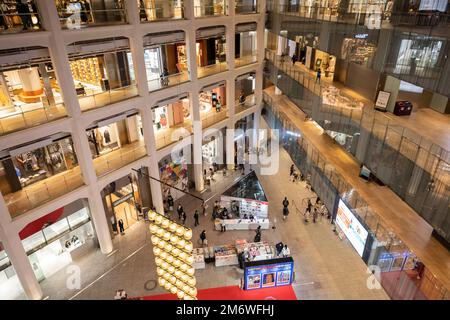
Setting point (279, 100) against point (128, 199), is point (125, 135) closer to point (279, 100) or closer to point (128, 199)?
point (128, 199)

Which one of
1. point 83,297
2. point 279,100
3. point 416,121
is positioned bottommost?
point 83,297

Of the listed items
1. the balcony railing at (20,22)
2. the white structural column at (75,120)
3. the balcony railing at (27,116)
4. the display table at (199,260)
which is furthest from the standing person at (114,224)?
the balcony railing at (20,22)

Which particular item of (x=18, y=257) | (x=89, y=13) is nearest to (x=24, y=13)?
(x=89, y=13)

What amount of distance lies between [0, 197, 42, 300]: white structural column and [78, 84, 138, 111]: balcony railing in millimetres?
5129

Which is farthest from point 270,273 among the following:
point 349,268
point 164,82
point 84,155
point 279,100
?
point 279,100

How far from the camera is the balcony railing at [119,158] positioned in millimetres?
15359

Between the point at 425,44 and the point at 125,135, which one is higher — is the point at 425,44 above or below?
above

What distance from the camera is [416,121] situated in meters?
11.7

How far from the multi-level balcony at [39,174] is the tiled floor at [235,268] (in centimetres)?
424

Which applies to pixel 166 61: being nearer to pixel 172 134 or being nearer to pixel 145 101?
pixel 145 101

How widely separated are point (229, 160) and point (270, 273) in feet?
36.1

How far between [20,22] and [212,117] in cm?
1166

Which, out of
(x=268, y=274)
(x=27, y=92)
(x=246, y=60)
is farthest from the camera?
(x=246, y=60)

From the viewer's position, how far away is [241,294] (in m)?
13.9
